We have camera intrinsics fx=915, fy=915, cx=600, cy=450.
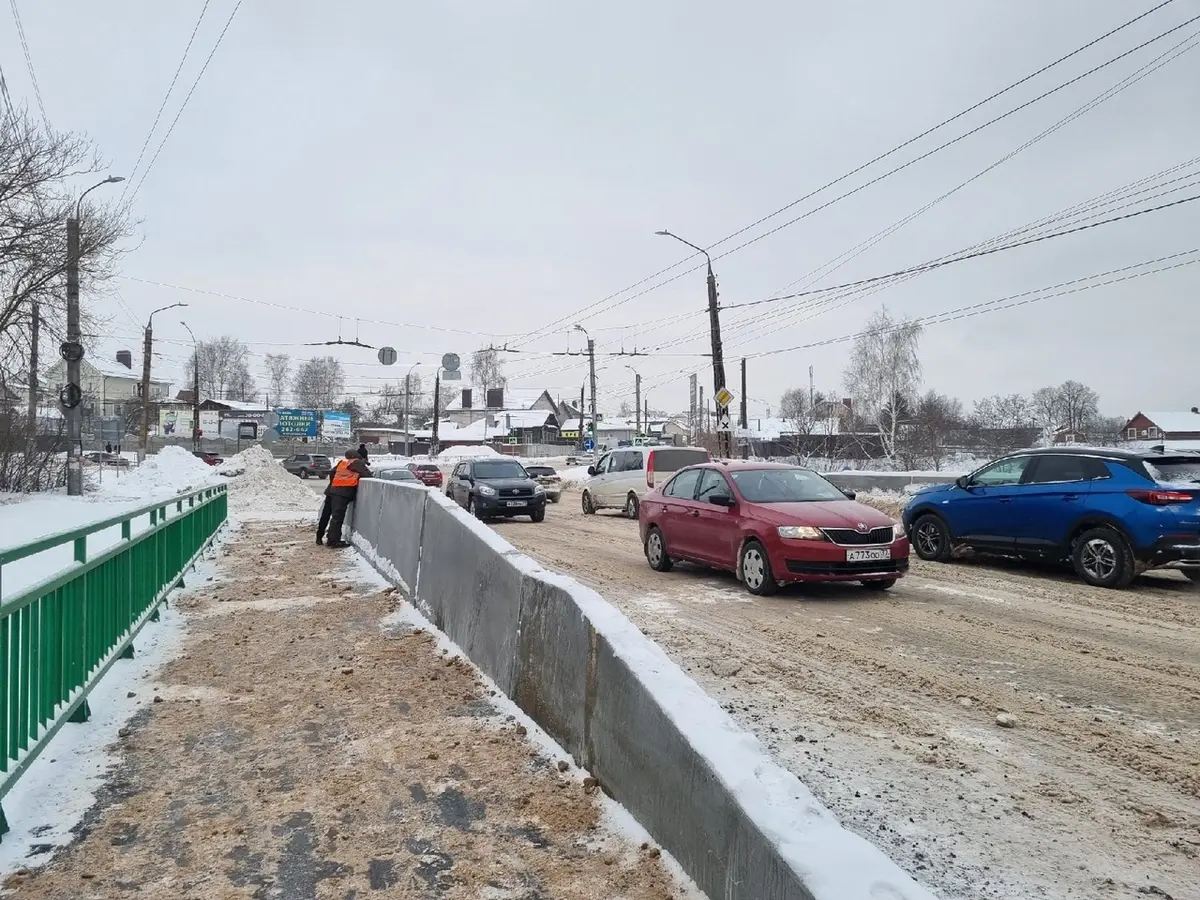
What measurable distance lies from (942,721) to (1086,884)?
2.00 meters

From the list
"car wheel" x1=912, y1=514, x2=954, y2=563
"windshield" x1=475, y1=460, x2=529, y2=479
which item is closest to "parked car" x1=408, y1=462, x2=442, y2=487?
"windshield" x1=475, y1=460, x2=529, y2=479

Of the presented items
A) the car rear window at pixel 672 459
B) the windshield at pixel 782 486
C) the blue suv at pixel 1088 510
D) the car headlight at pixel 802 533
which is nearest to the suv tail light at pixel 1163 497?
the blue suv at pixel 1088 510

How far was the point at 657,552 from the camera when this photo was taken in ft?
40.3

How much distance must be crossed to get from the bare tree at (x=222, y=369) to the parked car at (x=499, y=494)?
92309mm

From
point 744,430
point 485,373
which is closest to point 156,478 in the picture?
point 744,430

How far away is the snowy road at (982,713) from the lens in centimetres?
372

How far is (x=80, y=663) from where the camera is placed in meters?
5.20

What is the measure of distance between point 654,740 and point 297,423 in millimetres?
82065

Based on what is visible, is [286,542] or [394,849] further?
[286,542]

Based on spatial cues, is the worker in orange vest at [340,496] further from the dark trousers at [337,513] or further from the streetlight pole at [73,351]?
the streetlight pole at [73,351]

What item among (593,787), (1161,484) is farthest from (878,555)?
(593,787)

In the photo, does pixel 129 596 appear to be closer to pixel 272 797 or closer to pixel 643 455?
pixel 272 797

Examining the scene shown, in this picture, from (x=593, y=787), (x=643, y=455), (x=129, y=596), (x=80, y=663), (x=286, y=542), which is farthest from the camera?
(x=643, y=455)

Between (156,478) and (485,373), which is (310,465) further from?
(485,373)
